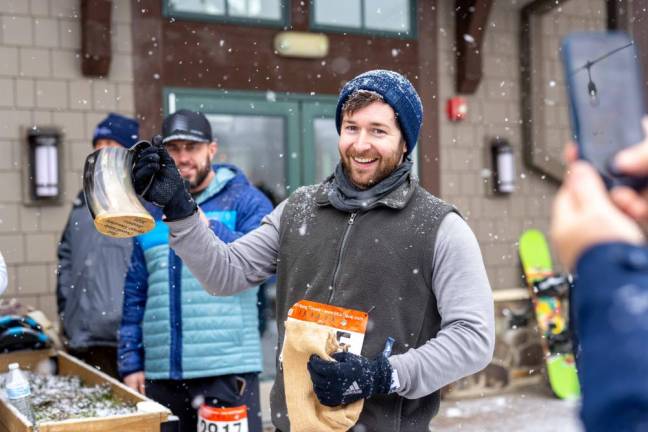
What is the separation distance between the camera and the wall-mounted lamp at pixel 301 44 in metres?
6.57

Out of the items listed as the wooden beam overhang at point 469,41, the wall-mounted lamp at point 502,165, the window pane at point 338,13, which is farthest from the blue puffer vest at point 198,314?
the wall-mounted lamp at point 502,165

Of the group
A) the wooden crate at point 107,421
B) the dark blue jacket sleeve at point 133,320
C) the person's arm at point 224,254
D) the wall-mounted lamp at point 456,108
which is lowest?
the wooden crate at point 107,421

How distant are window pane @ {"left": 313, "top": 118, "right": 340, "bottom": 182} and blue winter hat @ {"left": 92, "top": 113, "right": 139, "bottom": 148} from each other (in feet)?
8.70

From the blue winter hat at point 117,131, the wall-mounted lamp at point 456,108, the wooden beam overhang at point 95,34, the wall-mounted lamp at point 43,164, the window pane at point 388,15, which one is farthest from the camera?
the wall-mounted lamp at point 456,108

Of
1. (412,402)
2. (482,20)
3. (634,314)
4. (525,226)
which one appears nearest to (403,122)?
(412,402)

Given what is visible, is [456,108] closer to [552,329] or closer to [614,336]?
[552,329]

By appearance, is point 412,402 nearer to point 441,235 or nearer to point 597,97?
point 441,235

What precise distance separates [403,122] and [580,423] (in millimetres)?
1374

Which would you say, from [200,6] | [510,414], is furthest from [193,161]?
[510,414]

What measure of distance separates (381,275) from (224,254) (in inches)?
19.3

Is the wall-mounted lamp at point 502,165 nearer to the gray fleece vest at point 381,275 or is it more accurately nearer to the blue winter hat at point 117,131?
the blue winter hat at point 117,131

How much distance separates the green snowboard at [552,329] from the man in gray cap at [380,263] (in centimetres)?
516

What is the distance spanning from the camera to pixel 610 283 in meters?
0.72

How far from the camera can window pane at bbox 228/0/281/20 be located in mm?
6492
